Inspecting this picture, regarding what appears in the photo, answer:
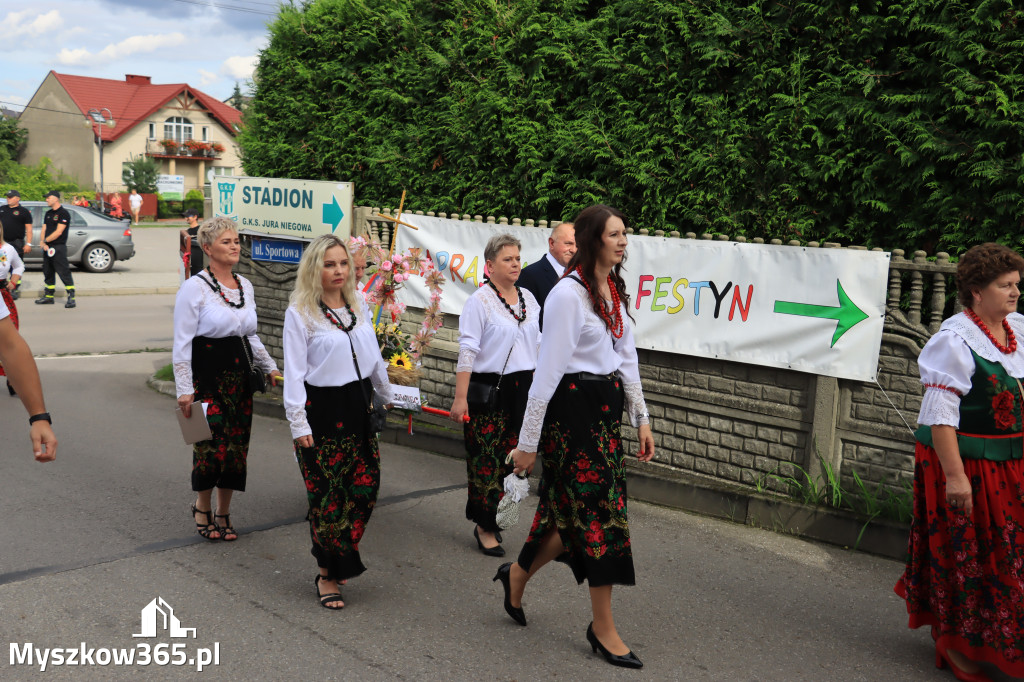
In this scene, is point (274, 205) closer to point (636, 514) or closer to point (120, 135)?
point (636, 514)

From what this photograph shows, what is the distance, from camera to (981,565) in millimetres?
4141

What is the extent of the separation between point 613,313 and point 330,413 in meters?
1.64

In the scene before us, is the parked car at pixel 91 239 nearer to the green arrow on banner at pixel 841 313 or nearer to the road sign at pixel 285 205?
the road sign at pixel 285 205

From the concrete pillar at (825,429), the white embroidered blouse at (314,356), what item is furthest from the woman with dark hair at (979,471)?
the white embroidered blouse at (314,356)

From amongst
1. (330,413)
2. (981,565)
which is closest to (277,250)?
(330,413)

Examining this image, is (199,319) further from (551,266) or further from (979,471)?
(979,471)

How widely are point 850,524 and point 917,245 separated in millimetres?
1975

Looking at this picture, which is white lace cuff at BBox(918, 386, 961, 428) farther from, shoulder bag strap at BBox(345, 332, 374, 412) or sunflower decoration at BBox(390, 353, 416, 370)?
sunflower decoration at BBox(390, 353, 416, 370)

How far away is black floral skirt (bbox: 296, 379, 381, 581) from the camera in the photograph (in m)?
4.91

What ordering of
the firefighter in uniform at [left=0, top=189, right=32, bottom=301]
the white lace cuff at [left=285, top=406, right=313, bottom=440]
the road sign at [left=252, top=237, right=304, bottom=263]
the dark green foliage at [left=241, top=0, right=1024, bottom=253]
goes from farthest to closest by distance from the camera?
the firefighter in uniform at [left=0, top=189, right=32, bottom=301] < the road sign at [left=252, top=237, right=304, bottom=263] < the dark green foliage at [left=241, top=0, right=1024, bottom=253] < the white lace cuff at [left=285, top=406, right=313, bottom=440]

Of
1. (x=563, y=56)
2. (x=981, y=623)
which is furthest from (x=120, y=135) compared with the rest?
(x=981, y=623)

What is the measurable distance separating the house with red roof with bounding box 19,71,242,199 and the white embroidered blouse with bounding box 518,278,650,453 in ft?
204

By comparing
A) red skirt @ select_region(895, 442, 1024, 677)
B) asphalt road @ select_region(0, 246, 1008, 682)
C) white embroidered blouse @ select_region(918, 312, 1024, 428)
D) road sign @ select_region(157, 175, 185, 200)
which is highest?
road sign @ select_region(157, 175, 185, 200)

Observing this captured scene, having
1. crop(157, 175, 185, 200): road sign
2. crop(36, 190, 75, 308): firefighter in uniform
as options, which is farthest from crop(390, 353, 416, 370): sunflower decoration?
crop(157, 175, 185, 200): road sign
